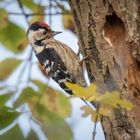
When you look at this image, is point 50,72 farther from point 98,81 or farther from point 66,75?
point 98,81

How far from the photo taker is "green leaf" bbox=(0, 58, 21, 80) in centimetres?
306

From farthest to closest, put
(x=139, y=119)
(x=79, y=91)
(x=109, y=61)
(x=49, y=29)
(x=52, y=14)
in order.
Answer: (x=49, y=29) < (x=52, y=14) < (x=109, y=61) < (x=139, y=119) < (x=79, y=91)

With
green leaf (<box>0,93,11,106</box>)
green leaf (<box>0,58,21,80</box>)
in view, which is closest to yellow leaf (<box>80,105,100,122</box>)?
green leaf (<box>0,93,11,106</box>)

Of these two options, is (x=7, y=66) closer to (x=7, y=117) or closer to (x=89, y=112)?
(x=7, y=117)

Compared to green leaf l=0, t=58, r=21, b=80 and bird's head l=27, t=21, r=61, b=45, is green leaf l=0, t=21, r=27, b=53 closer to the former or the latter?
green leaf l=0, t=58, r=21, b=80

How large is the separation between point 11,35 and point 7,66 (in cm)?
35

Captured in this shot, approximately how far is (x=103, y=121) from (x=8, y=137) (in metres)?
0.45

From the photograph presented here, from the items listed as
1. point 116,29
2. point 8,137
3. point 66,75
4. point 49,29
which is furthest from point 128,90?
point 49,29

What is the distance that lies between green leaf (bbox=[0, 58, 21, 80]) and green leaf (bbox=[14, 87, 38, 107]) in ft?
1.22

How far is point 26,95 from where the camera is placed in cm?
266

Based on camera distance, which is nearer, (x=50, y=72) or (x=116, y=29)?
(x=116, y=29)

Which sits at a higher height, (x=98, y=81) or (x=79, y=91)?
(x=79, y=91)

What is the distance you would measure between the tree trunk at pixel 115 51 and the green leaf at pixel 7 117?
406 millimetres

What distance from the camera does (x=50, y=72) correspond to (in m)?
3.80
